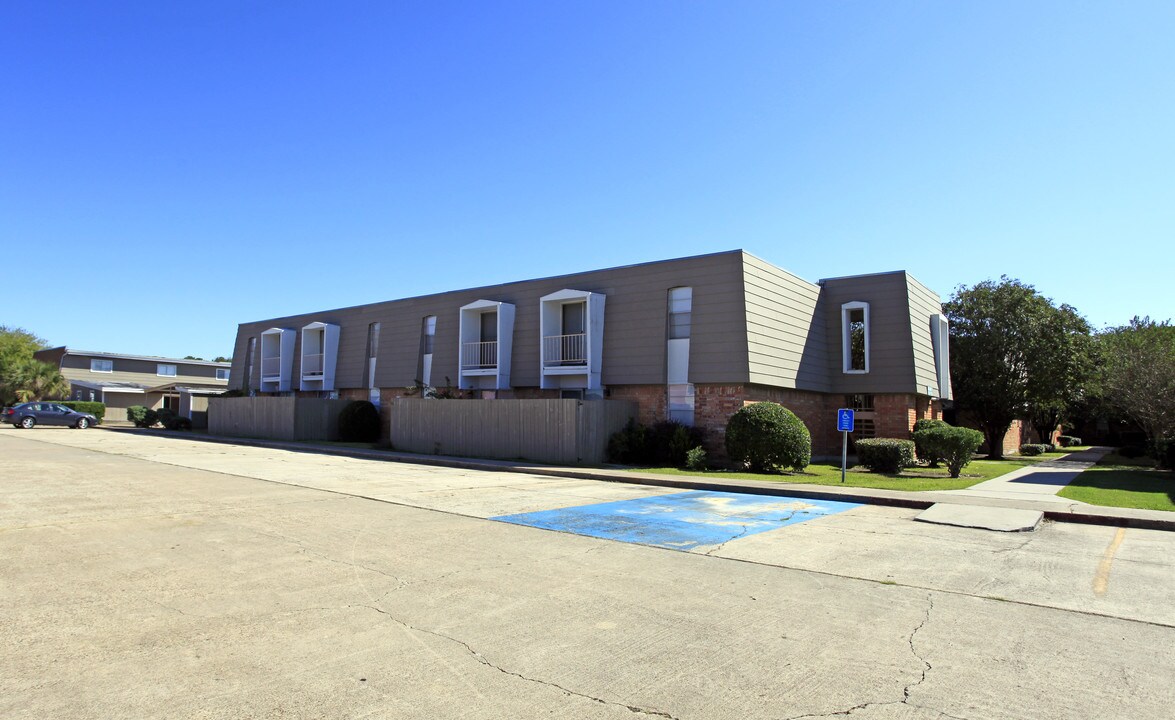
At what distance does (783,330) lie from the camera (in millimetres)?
23359

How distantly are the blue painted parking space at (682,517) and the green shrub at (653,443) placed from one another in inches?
253

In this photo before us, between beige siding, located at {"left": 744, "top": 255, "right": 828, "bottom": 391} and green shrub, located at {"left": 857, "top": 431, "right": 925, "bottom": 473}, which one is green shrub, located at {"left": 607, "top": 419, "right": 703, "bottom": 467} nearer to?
beige siding, located at {"left": 744, "top": 255, "right": 828, "bottom": 391}

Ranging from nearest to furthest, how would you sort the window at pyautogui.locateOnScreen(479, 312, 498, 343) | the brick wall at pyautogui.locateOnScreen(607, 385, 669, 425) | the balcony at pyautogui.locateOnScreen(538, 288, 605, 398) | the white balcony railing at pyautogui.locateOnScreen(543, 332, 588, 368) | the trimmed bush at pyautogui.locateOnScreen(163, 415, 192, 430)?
the brick wall at pyautogui.locateOnScreen(607, 385, 669, 425) < the balcony at pyautogui.locateOnScreen(538, 288, 605, 398) < the white balcony railing at pyautogui.locateOnScreen(543, 332, 588, 368) < the window at pyautogui.locateOnScreen(479, 312, 498, 343) < the trimmed bush at pyautogui.locateOnScreen(163, 415, 192, 430)

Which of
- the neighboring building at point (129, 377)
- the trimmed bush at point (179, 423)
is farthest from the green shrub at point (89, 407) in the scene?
the trimmed bush at point (179, 423)

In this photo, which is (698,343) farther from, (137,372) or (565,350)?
(137,372)

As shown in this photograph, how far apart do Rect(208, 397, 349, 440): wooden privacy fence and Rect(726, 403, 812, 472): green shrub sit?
20615 mm

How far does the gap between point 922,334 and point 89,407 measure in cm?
5434

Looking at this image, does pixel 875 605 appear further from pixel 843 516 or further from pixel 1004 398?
pixel 1004 398

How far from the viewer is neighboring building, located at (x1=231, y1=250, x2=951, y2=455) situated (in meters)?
21.9

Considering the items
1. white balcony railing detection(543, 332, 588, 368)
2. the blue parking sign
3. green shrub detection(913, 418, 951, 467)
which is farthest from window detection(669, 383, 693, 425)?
green shrub detection(913, 418, 951, 467)

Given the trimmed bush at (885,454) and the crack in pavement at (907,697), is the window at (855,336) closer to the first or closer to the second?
the trimmed bush at (885,454)

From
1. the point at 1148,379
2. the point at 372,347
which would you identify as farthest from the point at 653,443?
the point at 372,347

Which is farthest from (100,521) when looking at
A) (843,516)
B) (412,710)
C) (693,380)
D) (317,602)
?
(693,380)

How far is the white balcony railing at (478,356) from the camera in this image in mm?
27641
